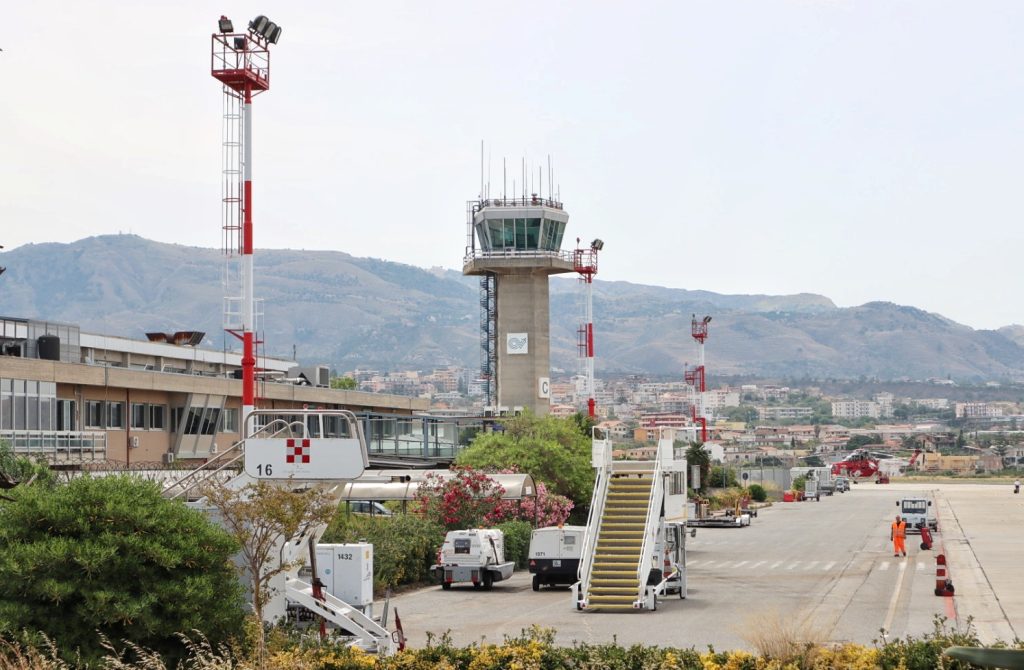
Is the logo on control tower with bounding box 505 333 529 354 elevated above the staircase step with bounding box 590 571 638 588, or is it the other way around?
the logo on control tower with bounding box 505 333 529 354

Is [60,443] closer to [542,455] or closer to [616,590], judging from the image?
[616,590]

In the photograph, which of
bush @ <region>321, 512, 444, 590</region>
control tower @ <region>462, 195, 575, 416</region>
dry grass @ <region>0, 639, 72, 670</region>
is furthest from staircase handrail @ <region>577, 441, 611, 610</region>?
control tower @ <region>462, 195, 575, 416</region>

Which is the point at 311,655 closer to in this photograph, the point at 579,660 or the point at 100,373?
the point at 579,660

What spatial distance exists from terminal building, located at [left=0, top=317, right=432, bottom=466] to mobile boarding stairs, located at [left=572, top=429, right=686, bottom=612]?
1580cm

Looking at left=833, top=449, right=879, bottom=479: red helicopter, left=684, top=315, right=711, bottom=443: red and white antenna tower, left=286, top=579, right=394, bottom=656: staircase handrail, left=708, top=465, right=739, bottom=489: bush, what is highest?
left=684, top=315, right=711, bottom=443: red and white antenna tower

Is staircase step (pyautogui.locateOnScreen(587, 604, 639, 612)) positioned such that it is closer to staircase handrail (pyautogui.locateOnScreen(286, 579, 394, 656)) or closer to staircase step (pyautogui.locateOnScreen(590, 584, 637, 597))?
staircase step (pyautogui.locateOnScreen(590, 584, 637, 597))

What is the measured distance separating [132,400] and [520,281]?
40.8 meters

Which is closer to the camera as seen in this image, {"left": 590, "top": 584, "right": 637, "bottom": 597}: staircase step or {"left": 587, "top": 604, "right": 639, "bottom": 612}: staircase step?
{"left": 587, "top": 604, "right": 639, "bottom": 612}: staircase step

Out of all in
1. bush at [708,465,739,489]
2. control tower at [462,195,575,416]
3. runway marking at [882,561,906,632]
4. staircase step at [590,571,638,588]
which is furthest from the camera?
bush at [708,465,739,489]

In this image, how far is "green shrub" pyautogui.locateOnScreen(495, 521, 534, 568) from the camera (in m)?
44.4

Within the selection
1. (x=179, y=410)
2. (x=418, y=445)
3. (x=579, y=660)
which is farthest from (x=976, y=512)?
(x=579, y=660)

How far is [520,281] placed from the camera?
89.4 metres

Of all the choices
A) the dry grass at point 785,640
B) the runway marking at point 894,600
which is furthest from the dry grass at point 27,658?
the runway marking at point 894,600

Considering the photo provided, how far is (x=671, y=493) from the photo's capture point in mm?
38219
